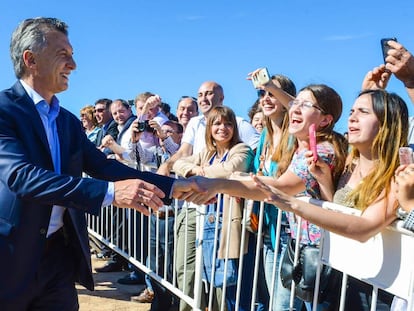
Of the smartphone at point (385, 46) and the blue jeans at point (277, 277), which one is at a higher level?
the smartphone at point (385, 46)

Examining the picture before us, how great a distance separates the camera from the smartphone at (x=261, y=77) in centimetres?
391

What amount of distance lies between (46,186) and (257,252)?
152 centimetres

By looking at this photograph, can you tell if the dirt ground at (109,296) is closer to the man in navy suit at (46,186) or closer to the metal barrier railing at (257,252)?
the metal barrier railing at (257,252)

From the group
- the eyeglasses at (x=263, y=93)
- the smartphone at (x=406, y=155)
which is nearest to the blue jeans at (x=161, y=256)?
the eyeglasses at (x=263, y=93)

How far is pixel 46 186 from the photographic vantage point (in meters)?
2.39

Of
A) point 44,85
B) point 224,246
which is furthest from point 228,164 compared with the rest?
point 44,85

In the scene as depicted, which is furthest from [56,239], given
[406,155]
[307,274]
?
[406,155]

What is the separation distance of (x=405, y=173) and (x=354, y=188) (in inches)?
21.9

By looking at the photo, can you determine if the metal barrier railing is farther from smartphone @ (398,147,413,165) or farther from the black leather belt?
the black leather belt

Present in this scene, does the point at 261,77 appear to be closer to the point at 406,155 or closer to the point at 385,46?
the point at 385,46

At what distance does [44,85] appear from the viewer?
2.80m

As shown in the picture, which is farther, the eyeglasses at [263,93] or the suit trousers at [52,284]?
the eyeglasses at [263,93]

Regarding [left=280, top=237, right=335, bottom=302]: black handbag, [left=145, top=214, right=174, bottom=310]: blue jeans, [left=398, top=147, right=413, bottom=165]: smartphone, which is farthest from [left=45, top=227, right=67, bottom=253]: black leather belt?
[left=145, top=214, right=174, bottom=310]: blue jeans

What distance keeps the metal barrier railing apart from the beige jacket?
0.06m
